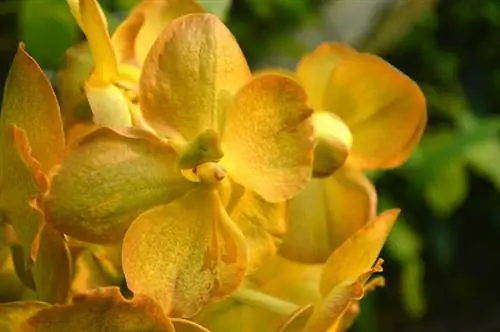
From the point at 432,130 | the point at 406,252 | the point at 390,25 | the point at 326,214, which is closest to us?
the point at 326,214

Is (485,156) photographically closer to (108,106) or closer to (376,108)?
(376,108)

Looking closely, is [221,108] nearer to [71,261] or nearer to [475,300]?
[71,261]

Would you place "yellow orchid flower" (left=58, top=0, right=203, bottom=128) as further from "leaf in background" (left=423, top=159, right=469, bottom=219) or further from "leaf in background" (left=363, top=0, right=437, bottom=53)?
"leaf in background" (left=423, top=159, right=469, bottom=219)

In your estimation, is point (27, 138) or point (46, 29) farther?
point (46, 29)

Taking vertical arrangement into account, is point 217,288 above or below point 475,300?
above

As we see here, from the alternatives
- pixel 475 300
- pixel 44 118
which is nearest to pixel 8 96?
pixel 44 118

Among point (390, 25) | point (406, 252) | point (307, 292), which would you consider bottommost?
point (406, 252)

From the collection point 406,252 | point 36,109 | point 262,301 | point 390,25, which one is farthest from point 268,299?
point 406,252
